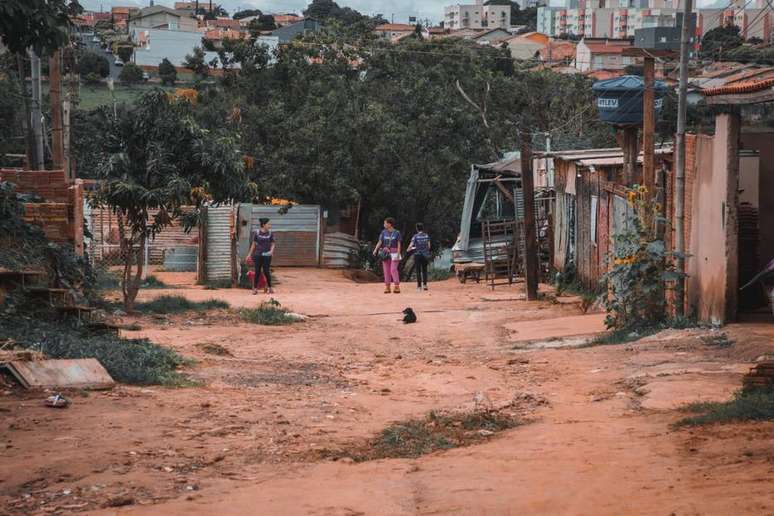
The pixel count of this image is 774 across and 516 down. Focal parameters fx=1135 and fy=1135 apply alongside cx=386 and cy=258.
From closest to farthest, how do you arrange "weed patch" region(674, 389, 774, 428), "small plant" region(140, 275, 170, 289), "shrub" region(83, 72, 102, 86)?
"weed patch" region(674, 389, 774, 428), "small plant" region(140, 275, 170, 289), "shrub" region(83, 72, 102, 86)

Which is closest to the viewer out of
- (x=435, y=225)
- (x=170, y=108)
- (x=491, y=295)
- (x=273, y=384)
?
(x=273, y=384)

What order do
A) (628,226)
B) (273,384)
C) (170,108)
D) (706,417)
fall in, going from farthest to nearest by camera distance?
(170,108) < (628,226) < (273,384) < (706,417)

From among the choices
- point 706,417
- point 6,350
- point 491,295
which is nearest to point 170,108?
point 491,295

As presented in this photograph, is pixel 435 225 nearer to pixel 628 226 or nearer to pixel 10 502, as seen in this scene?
pixel 628 226

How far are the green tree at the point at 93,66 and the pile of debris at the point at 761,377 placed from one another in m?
52.1

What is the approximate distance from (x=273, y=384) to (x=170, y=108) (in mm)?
9054

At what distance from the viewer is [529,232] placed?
75.0 feet

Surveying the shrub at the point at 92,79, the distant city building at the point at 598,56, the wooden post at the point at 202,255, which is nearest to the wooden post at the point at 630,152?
the wooden post at the point at 202,255

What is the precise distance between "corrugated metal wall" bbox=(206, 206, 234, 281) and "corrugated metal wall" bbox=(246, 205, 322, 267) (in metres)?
7.69

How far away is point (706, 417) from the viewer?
9148 mm

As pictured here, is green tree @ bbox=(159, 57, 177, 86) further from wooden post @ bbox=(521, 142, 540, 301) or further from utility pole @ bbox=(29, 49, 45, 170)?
wooden post @ bbox=(521, 142, 540, 301)

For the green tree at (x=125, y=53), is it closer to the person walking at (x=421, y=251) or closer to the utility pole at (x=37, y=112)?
the person walking at (x=421, y=251)

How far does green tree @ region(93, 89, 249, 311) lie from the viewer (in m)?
19.2

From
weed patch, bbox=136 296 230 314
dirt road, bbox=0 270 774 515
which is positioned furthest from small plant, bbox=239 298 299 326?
dirt road, bbox=0 270 774 515
